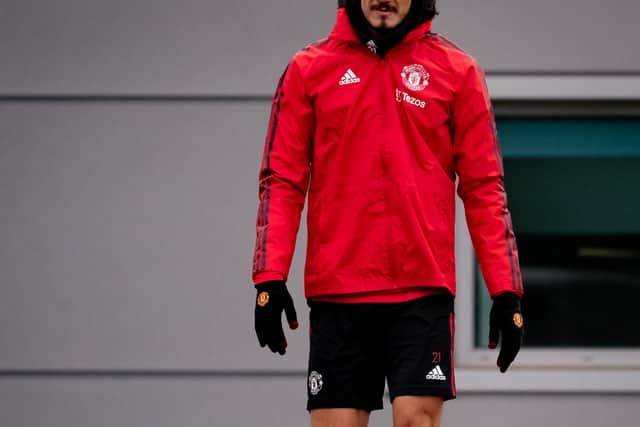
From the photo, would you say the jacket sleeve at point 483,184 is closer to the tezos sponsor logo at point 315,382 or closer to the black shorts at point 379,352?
the black shorts at point 379,352

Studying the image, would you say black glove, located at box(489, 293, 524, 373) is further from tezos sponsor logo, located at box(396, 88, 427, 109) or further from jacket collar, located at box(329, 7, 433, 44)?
jacket collar, located at box(329, 7, 433, 44)

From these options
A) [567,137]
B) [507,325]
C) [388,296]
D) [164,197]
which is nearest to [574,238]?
[567,137]

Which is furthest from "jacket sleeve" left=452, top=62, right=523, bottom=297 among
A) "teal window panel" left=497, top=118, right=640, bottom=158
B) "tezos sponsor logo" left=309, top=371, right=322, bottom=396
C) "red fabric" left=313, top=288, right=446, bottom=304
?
"teal window panel" left=497, top=118, right=640, bottom=158

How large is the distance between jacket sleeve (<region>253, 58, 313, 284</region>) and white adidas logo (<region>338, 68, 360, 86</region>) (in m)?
0.12

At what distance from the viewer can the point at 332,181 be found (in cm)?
318

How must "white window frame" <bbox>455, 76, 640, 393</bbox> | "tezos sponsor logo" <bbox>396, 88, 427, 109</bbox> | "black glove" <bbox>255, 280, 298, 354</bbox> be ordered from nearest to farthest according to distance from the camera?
"black glove" <bbox>255, 280, 298, 354</bbox>, "tezos sponsor logo" <bbox>396, 88, 427, 109</bbox>, "white window frame" <bbox>455, 76, 640, 393</bbox>

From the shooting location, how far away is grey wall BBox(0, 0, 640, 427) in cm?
487

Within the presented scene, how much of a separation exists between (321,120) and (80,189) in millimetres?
2019

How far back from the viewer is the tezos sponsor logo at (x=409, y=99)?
3.18 metres

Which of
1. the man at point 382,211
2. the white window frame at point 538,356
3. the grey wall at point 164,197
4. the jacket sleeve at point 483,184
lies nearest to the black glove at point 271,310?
the man at point 382,211

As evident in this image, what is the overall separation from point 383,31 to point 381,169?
0.41 metres

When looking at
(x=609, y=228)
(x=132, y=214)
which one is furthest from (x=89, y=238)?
(x=609, y=228)

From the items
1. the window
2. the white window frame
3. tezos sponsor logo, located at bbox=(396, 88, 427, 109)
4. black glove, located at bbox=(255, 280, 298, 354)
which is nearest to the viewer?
black glove, located at bbox=(255, 280, 298, 354)

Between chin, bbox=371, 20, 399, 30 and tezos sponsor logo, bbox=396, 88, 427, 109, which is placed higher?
chin, bbox=371, 20, 399, 30
